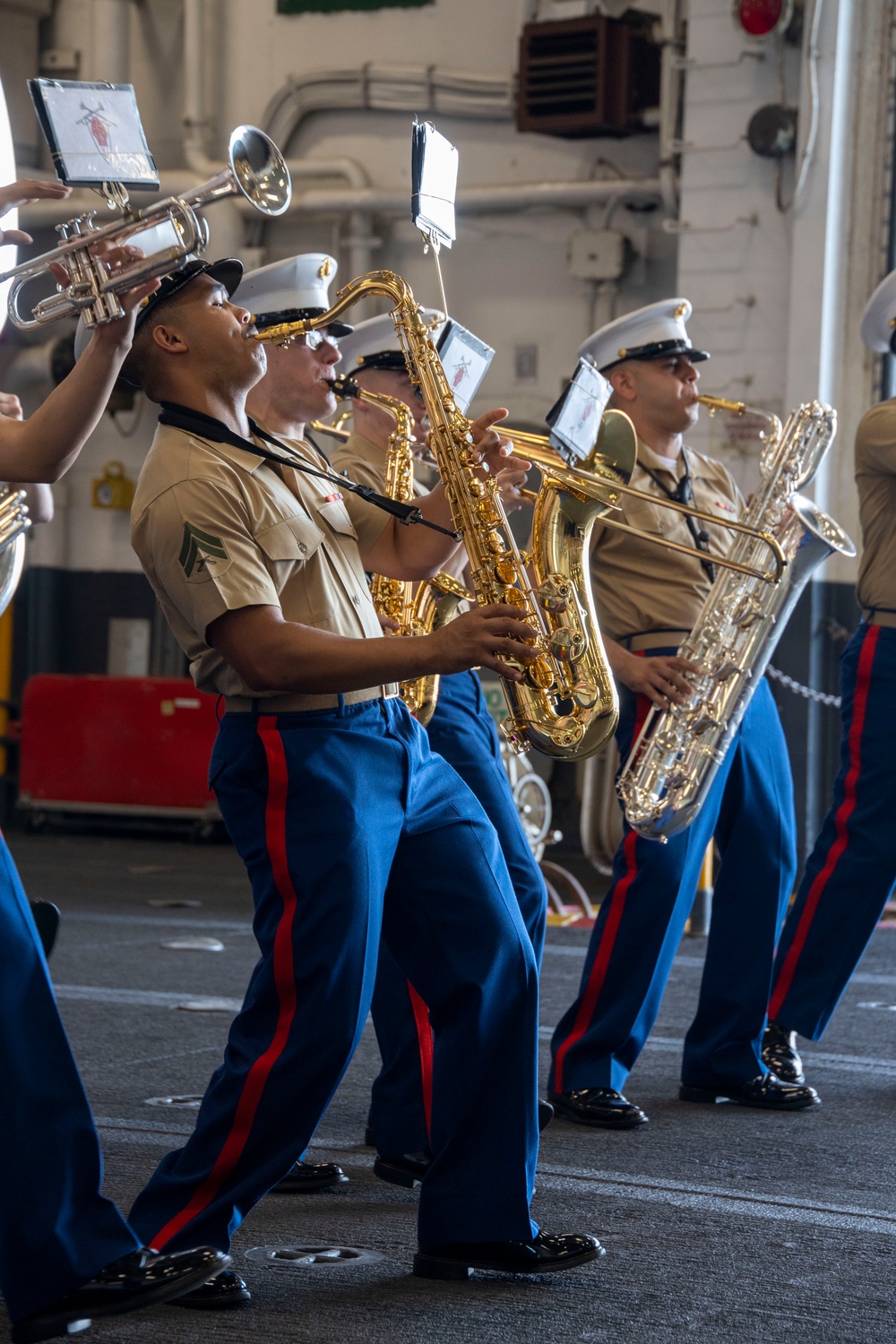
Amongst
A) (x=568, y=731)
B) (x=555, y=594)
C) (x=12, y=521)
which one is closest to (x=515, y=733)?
(x=568, y=731)

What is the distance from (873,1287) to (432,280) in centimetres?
781

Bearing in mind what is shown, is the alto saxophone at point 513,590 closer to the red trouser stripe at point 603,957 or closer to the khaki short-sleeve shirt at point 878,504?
the red trouser stripe at point 603,957

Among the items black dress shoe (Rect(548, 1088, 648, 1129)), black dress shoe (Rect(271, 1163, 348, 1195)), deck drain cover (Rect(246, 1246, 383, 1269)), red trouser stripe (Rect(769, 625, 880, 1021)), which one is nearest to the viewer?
deck drain cover (Rect(246, 1246, 383, 1269))

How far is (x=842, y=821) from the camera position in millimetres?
3996

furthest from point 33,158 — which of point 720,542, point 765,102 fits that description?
point 720,542

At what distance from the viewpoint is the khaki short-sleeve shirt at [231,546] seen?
242 centimetres

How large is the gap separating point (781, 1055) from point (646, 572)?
1.18 metres

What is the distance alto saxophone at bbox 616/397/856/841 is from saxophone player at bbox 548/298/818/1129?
58 millimetres

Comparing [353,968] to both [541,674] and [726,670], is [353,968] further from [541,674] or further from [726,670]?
[726,670]

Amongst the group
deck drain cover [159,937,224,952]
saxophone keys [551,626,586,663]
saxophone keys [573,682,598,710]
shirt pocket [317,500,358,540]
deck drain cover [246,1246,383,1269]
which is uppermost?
shirt pocket [317,500,358,540]

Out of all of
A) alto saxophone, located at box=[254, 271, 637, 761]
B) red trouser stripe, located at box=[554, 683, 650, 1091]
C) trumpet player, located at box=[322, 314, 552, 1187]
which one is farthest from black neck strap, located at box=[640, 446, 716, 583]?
alto saxophone, located at box=[254, 271, 637, 761]

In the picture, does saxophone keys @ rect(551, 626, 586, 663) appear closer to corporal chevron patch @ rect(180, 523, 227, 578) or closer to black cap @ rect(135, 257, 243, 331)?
corporal chevron patch @ rect(180, 523, 227, 578)

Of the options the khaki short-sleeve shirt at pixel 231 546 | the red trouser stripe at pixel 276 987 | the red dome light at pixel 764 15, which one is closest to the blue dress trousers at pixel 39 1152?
the red trouser stripe at pixel 276 987

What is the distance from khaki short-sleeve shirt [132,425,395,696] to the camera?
7.95 ft
